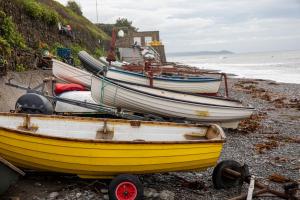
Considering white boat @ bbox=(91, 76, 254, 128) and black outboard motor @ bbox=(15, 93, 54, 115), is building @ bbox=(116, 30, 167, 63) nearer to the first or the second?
white boat @ bbox=(91, 76, 254, 128)

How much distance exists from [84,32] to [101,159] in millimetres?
27860

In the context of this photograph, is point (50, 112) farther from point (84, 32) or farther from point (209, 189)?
point (84, 32)

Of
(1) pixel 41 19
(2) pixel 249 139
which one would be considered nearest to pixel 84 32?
(1) pixel 41 19

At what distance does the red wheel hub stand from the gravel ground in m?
0.47

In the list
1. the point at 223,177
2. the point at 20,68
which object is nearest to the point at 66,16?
the point at 20,68

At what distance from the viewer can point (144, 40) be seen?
55.1m

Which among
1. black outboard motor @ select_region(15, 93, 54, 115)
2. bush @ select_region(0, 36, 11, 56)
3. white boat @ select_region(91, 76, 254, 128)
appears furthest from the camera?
bush @ select_region(0, 36, 11, 56)

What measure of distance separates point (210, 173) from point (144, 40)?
4841 cm

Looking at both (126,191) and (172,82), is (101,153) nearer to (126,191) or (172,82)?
(126,191)

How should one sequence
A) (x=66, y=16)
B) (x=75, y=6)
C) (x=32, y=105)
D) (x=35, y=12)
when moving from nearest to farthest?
(x=32, y=105) → (x=35, y=12) → (x=66, y=16) → (x=75, y=6)

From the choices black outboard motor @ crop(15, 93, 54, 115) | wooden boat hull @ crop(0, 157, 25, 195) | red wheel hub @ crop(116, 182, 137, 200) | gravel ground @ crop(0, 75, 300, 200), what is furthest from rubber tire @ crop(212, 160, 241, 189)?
black outboard motor @ crop(15, 93, 54, 115)

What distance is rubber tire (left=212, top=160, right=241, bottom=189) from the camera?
6781 millimetres

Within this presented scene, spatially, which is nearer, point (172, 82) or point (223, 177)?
point (223, 177)

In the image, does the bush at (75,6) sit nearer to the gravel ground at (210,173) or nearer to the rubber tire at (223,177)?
the gravel ground at (210,173)
